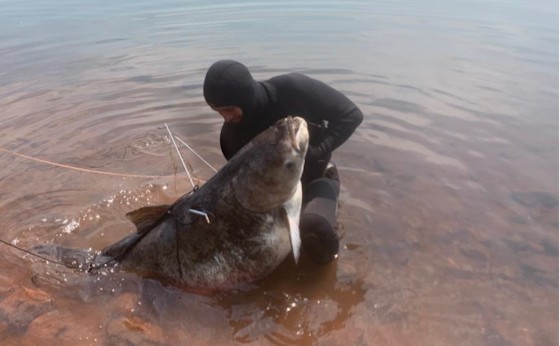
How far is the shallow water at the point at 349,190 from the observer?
3957 millimetres

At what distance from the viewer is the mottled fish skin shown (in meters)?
3.66

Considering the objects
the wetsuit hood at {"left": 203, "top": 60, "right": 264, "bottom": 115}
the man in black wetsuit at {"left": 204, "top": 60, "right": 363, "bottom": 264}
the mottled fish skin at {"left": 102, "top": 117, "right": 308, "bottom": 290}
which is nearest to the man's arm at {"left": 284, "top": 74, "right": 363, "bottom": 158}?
the man in black wetsuit at {"left": 204, "top": 60, "right": 363, "bottom": 264}

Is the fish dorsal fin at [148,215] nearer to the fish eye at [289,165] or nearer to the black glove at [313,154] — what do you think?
the fish eye at [289,165]

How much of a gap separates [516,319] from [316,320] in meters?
1.71

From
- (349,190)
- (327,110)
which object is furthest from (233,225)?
→ (349,190)

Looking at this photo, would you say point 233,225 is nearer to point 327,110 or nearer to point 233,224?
point 233,224

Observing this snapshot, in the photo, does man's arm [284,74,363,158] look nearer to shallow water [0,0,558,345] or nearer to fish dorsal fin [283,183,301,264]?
fish dorsal fin [283,183,301,264]

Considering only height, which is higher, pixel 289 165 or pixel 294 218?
pixel 289 165

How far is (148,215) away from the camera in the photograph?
4.15 metres

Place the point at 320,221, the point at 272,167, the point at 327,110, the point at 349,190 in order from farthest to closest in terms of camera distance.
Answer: the point at 349,190
the point at 327,110
the point at 320,221
the point at 272,167

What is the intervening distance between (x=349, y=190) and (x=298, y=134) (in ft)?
8.46

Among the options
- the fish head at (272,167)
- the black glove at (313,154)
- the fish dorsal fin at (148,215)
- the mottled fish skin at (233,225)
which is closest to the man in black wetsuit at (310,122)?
the black glove at (313,154)

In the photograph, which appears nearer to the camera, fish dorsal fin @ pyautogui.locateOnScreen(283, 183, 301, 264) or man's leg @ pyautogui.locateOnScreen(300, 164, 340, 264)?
fish dorsal fin @ pyautogui.locateOnScreen(283, 183, 301, 264)

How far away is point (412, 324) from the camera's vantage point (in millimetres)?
3854
